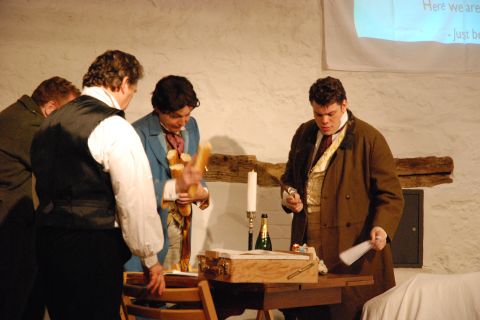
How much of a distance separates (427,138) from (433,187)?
346 millimetres

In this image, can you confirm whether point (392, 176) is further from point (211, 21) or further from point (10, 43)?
point (10, 43)

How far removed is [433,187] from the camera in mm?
4898

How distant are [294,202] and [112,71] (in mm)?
1335

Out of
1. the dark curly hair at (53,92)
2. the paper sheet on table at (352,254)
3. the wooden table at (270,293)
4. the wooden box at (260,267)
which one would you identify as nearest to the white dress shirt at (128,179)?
the wooden box at (260,267)

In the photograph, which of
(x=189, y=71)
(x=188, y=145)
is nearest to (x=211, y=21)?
(x=189, y=71)

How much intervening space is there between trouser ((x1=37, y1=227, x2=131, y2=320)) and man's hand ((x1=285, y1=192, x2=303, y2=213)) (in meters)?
1.34

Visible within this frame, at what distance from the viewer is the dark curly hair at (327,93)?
351cm

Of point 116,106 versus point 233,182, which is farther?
point 233,182

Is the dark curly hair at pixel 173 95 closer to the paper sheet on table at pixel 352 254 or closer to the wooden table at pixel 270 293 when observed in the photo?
the wooden table at pixel 270 293

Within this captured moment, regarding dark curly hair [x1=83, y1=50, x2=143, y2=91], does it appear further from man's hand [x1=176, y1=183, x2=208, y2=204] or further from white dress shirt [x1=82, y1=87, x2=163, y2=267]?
man's hand [x1=176, y1=183, x2=208, y2=204]

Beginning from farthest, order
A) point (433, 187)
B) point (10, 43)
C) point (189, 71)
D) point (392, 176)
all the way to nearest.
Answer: point (433, 187)
point (189, 71)
point (10, 43)
point (392, 176)

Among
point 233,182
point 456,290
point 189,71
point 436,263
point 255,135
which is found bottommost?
point 436,263

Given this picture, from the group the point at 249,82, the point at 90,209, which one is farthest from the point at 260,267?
the point at 249,82

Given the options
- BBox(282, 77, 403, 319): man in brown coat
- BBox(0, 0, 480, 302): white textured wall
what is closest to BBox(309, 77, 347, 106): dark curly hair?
BBox(282, 77, 403, 319): man in brown coat
